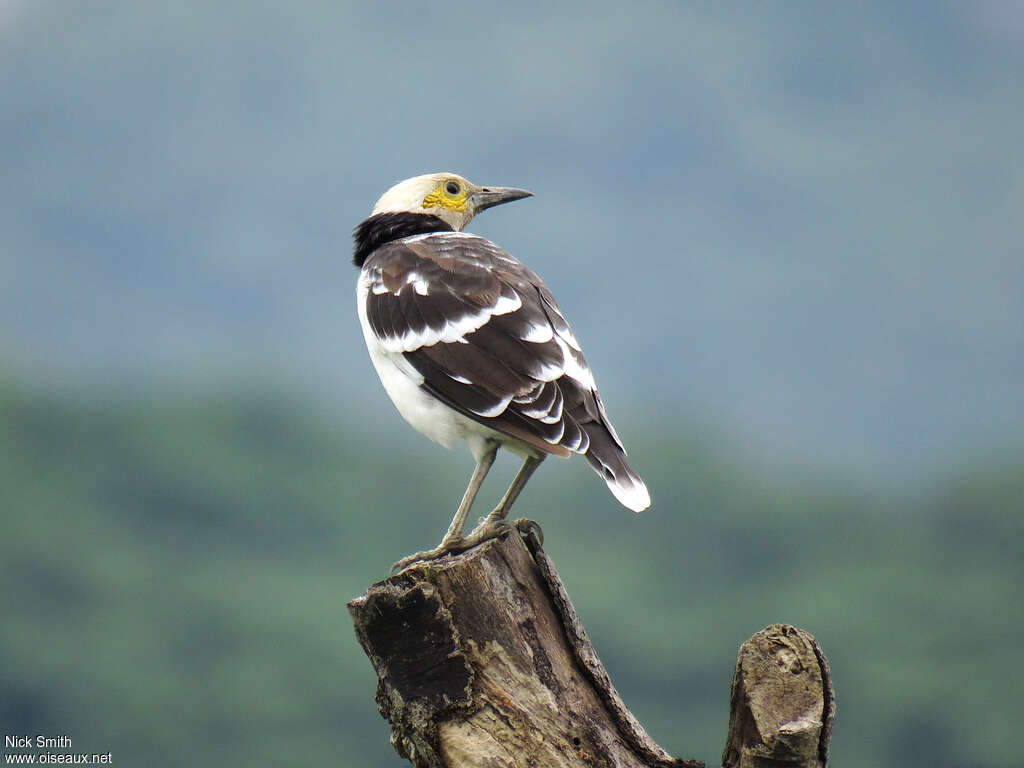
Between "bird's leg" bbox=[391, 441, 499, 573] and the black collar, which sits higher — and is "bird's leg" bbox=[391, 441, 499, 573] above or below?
below

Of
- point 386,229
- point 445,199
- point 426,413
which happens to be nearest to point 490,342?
point 426,413

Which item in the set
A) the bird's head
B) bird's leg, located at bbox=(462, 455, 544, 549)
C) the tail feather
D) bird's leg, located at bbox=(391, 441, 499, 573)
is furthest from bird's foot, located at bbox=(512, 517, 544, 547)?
the bird's head

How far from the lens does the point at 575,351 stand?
15.7 feet

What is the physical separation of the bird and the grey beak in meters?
1.18

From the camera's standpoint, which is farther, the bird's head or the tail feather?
the bird's head

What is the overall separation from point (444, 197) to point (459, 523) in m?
2.43

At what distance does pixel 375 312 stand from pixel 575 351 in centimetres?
91

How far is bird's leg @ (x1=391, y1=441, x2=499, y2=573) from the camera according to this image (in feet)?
14.6

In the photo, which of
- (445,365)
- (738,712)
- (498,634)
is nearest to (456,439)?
(445,365)

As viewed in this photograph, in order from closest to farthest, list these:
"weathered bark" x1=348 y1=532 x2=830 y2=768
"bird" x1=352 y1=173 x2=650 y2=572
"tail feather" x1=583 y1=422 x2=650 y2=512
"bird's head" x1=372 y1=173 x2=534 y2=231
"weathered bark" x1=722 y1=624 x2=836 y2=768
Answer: "weathered bark" x1=722 y1=624 x2=836 y2=768
"weathered bark" x1=348 y1=532 x2=830 y2=768
"tail feather" x1=583 y1=422 x2=650 y2=512
"bird" x1=352 y1=173 x2=650 y2=572
"bird's head" x1=372 y1=173 x2=534 y2=231

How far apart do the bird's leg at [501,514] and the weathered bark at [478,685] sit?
424 mm

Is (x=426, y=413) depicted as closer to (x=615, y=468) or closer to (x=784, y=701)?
(x=615, y=468)

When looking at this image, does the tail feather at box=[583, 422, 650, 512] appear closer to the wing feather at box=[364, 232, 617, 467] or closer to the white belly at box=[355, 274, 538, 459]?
the wing feather at box=[364, 232, 617, 467]

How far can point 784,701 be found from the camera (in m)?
3.65
